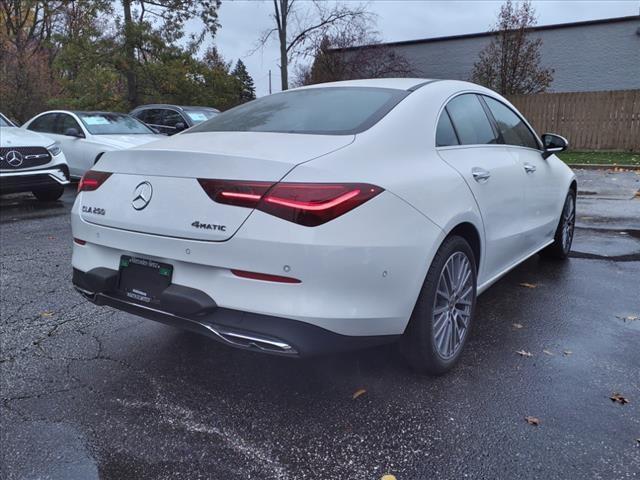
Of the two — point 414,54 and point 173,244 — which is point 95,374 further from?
point 414,54

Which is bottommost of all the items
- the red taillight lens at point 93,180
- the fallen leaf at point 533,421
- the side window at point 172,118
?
the fallen leaf at point 533,421

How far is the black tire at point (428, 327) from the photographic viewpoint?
2717mm

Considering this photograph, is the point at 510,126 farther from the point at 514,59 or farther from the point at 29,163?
the point at 514,59

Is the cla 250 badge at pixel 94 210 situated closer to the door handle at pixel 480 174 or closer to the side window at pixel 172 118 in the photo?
the door handle at pixel 480 174

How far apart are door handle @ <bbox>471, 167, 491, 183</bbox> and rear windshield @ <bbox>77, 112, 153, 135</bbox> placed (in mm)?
8760

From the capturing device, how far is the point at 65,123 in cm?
1076

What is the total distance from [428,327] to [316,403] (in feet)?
2.25

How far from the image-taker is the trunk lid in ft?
7.80

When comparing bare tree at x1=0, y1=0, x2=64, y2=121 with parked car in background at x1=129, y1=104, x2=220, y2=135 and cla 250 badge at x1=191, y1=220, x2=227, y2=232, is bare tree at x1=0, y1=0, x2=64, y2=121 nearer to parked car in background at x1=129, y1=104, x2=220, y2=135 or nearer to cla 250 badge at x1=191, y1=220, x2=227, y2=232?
parked car in background at x1=129, y1=104, x2=220, y2=135

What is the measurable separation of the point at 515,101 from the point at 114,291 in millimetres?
18543

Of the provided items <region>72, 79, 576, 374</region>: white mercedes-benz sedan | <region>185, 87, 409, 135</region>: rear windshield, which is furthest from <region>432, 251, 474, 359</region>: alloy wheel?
<region>185, 87, 409, 135</region>: rear windshield

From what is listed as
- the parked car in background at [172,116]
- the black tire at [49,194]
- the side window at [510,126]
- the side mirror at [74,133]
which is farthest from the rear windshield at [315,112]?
the parked car in background at [172,116]

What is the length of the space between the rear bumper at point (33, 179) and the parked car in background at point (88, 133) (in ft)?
3.14

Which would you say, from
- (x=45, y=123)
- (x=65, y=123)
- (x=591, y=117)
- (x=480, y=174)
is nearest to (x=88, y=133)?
(x=65, y=123)
